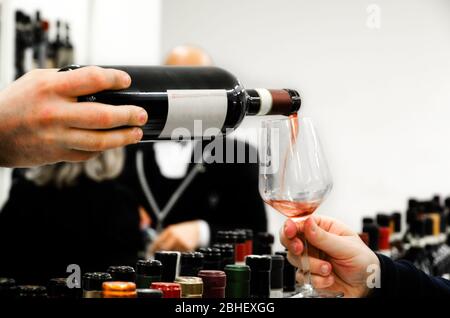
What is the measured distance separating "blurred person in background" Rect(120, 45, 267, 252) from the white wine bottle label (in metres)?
1.81

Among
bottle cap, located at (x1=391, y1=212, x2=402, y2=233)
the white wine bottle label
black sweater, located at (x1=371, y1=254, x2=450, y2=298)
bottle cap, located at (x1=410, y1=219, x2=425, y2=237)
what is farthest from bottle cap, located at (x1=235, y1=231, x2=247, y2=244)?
bottle cap, located at (x1=410, y1=219, x2=425, y2=237)

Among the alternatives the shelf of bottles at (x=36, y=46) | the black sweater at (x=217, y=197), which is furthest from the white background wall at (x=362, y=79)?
the shelf of bottles at (x=36, y=46)

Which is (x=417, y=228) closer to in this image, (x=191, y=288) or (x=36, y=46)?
(x=191, y=288)

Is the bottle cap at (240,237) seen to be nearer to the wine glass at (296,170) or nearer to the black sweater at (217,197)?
the wine glass at (296,170)

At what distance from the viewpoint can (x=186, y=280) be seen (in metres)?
0.89

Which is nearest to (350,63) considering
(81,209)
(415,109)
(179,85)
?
(415,109)

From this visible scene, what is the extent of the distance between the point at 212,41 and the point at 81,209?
1.80 m

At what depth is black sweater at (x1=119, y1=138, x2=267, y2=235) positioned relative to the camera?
2.78 metres

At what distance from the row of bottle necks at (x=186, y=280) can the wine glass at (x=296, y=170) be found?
67 mm

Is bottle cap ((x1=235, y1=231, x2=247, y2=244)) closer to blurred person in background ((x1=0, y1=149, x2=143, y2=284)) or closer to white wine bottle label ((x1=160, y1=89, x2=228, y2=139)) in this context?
white wine bottle label ((x1=160, y1=89, x2=228, y2=139))

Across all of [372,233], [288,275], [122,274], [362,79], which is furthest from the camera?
[362,79]

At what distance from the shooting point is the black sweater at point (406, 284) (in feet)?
3.49

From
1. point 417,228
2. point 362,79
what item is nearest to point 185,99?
point 417,228

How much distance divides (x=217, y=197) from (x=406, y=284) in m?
1.77
